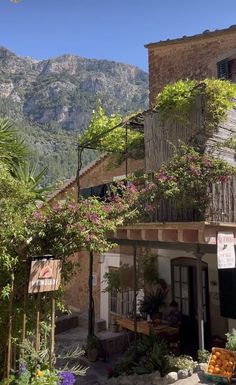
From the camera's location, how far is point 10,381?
545 cm

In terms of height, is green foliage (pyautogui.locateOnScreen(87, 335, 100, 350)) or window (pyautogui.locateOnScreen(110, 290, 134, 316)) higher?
window (pyautogui.locateOnScreen(110, 290, 134, 316))

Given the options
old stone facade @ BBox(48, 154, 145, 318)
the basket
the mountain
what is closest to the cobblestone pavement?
old stone facade @ BBox(48, 154, 145, 318)

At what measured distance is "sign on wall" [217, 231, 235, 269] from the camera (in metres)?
7.13

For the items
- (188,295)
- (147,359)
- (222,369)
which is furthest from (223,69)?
(222,369)

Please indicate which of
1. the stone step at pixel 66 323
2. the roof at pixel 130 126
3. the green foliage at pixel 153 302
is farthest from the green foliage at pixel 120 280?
the roof at pixel 130 126

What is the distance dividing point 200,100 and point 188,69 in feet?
25.9

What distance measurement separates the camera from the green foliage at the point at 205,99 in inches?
327

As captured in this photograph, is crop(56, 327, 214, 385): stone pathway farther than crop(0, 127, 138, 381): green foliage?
Yes

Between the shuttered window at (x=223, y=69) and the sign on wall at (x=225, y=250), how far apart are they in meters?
8.91

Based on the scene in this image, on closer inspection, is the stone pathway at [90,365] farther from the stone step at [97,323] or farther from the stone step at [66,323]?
the stone step at [97,323]

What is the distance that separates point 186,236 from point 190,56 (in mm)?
10370

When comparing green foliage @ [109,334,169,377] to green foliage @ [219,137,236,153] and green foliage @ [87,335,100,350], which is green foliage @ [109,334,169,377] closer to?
green foliage @ [87,335,100,350]

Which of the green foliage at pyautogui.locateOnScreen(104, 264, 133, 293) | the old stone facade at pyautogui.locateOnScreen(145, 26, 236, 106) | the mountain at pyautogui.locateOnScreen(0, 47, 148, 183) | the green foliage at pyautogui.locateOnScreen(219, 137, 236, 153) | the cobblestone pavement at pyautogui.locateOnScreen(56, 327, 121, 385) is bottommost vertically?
the cobblestone pavement at pyautogui.locateOnScreen(56, 327, 121, 385)

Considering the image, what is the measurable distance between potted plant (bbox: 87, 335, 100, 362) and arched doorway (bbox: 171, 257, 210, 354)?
237 cm
